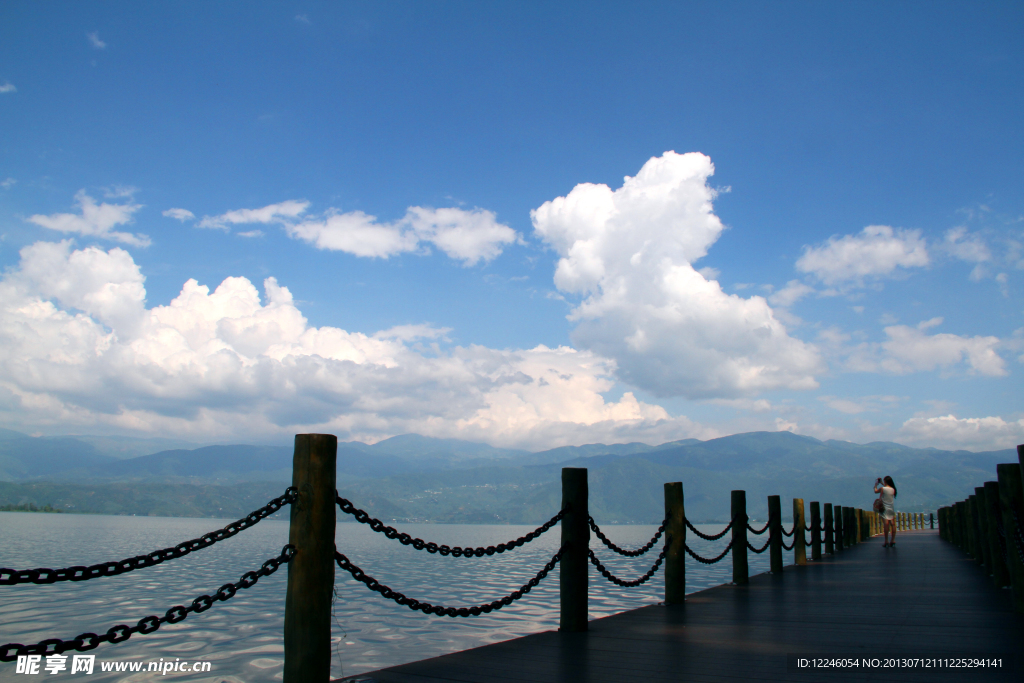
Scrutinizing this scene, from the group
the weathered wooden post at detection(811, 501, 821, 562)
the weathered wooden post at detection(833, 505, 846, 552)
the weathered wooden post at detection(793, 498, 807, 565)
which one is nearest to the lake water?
the weathered wooden post at detection(833, 505, 846, 552)

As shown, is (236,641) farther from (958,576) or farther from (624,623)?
(958,576)

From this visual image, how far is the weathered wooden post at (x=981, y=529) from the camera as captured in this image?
1061 centimetres

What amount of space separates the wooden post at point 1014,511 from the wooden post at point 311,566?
6203 mm

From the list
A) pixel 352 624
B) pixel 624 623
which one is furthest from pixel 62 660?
pixel 624 623

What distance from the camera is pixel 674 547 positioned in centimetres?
837

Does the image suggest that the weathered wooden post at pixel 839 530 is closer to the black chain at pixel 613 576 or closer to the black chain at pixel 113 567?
the black chain at pixel 613 576

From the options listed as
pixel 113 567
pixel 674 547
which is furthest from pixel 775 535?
pixel 113 567

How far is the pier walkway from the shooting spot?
4.36 m

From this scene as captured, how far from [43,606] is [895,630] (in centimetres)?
2533

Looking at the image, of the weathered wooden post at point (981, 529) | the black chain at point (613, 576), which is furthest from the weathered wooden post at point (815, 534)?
the black chain at point (613, 576)

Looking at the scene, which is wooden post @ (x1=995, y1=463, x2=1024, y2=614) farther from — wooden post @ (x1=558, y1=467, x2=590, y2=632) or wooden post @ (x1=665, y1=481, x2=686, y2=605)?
wooden post @ (x1=558, y1=467, x2=590, y2=632)

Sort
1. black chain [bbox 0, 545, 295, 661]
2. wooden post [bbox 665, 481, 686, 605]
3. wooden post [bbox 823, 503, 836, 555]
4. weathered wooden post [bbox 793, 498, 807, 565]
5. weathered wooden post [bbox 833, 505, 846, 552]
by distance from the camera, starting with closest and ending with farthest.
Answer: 1. black chain [bbox 0, 545, 295, 661]
2. wooden post [bbox 665, 481, 686, 605]
3. weathered wooden post [bbox 793, 498, 807, 565]
4. wooden post [bbox 823, 503, 836, 555]
5. weathered wooden post [bbox 833, 505, 846, 552]

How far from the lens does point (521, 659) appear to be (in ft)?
15.9

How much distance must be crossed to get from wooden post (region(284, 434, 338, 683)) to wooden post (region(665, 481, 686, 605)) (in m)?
5.24
